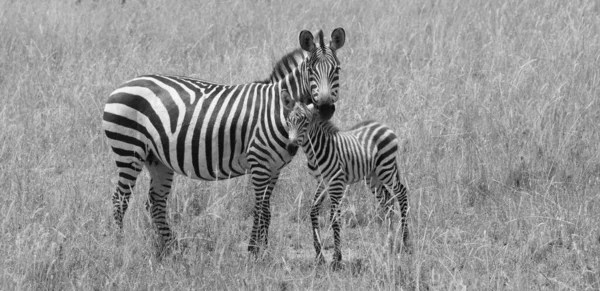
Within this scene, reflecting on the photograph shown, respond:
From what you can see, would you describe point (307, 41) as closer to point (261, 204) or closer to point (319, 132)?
point (319, 132)

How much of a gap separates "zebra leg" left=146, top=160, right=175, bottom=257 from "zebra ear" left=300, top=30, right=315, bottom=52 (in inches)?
60.8

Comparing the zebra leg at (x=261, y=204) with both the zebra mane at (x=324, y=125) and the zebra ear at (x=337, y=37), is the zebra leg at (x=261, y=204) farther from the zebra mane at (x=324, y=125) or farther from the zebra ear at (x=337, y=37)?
the zebra ear at (x=337, y=37)

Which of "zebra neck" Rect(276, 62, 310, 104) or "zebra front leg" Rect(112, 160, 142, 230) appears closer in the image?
"zebra neck" Rect(276, 62, 310, 104)

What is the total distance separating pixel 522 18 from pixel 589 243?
5.67m

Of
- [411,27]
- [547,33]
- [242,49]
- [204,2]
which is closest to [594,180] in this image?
[547,33]

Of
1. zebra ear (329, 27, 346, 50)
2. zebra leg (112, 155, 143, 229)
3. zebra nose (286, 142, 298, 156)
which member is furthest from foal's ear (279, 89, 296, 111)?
zebra leg (112, 155, 143, 229)

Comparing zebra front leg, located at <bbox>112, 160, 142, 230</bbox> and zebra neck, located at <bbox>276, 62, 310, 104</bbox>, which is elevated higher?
zebra neck, located at <bbox>276, 62, 310, 104</bbox>

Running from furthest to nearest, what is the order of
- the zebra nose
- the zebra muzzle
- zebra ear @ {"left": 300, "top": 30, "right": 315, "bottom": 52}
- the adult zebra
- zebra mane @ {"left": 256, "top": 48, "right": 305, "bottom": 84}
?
zebra mane @ {"left": 256, "top": 48, "right": 305, "bottom": 84} < zebra ear @ {"left": 300, "top": 30, "right": 315, "bottom": 52} < the adult zebra < the zebra muzzle < the zebra nose

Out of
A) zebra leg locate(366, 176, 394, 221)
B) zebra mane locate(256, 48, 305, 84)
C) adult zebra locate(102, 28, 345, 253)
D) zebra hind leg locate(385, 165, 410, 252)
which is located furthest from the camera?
zebra leg locate(366, 176, 394, 221)

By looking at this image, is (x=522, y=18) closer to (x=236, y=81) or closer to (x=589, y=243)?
(x=236, y=81)

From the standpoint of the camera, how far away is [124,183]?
21.9 feet

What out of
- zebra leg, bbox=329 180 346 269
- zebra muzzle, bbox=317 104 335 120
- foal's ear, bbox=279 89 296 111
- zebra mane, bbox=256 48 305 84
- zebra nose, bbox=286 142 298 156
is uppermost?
zebra mane, bbox=256 48 305 84

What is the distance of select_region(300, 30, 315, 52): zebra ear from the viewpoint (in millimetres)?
6277

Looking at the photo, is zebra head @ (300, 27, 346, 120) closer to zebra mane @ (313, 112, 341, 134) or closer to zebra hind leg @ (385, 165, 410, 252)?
zebra mane @ (313, 112, 341, 134)
